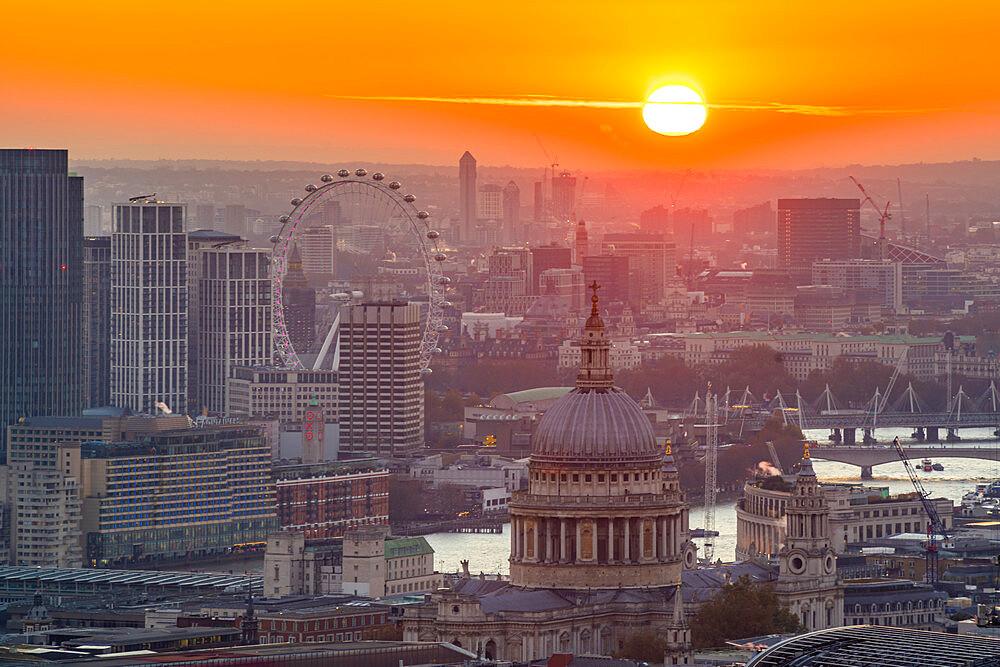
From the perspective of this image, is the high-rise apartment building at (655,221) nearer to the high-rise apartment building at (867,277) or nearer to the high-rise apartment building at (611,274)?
the high-rise apartment building at (867,277)

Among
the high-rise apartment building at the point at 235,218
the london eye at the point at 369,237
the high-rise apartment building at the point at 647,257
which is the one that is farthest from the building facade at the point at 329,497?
the high-rise apartment building at the point at 647,257

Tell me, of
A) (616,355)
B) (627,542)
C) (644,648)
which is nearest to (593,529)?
(627,542)

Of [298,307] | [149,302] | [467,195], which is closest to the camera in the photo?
[149,302]

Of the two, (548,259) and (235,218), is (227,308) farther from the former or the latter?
(548,259)

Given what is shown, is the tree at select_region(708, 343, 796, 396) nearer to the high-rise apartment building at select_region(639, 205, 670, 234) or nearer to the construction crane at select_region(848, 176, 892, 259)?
the construction crane at select_region(848, 176, 892, 259)

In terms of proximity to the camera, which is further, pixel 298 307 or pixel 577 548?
pixel 298 307

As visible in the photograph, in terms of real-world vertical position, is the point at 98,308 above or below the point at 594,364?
above
